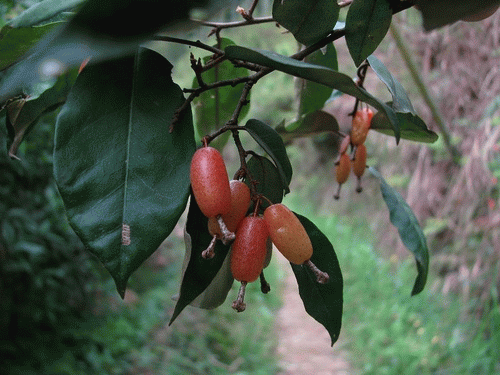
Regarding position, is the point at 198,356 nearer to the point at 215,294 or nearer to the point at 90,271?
the point at 90,271

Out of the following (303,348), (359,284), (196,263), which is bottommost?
(303,348)

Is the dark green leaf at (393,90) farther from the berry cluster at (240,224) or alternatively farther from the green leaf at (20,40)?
the green leaf at (20,40)

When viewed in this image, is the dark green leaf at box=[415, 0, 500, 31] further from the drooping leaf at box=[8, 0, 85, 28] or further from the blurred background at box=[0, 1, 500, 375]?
the blurred background at box=[0, 1, 500, 375]

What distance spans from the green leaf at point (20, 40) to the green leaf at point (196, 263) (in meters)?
0.21

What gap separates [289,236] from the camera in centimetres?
37

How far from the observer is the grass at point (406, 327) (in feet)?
6.56

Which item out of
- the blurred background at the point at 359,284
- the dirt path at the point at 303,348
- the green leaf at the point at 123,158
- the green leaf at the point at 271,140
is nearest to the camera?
the green leaf at the point at 123,158

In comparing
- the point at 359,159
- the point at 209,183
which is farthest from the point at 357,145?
the point at 209,183

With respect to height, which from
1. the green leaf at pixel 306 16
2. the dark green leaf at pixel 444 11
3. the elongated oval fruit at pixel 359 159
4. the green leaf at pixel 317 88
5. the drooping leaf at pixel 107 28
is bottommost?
the drooping leaf at pixel 107 28

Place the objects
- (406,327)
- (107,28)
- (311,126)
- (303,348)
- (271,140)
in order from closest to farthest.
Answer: (107,28)
(271,140)
(311,126)
(406,327)
(303,348)

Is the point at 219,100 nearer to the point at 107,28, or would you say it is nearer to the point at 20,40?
the point at 20,40

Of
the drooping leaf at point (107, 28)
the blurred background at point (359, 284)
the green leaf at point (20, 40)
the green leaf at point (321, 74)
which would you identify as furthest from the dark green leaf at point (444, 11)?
the blurred background at point (359, 284)

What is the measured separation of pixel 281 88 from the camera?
5383 millimetres

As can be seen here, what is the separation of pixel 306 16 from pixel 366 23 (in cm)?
5
